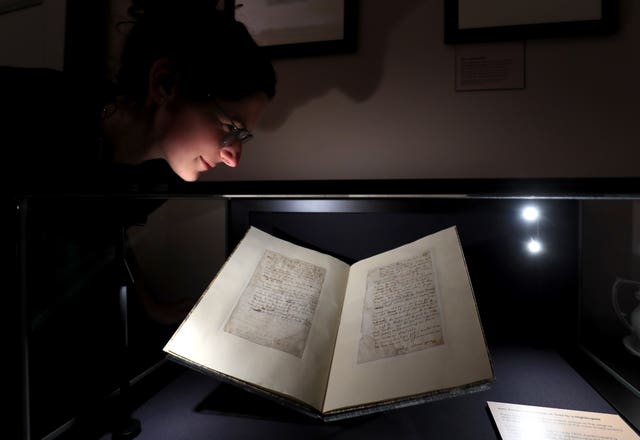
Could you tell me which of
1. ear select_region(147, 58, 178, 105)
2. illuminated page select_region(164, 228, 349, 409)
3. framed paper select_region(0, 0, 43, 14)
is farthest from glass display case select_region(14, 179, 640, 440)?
framed paper select_region(0, 0, 43, 14)

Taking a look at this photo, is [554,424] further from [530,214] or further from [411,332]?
[530,214]

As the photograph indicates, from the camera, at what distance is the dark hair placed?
2.65ft

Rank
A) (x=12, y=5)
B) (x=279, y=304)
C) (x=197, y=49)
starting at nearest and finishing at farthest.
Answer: (x=279, y=304), (x=197, y=49), (x=12, y=5)

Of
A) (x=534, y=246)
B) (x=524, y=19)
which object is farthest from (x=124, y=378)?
(x=524, y=19)

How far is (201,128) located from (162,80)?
16 centimetres

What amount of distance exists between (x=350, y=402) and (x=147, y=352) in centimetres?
65

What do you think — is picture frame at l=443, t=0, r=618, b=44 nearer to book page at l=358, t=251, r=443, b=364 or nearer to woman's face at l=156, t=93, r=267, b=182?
woman's face at l=156, t=93, r=267, b=182

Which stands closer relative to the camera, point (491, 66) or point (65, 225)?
point (65, 225)

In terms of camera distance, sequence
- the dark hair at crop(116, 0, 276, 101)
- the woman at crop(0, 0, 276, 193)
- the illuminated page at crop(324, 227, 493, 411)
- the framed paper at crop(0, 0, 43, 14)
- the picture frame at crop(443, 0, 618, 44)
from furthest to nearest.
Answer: the framed paper at crop(0, 0, 43, 14), the picture frame at crop(443, 0, 618, 44), the dark hair at crop(116, 0, 276, 101), the woman at crop(0, 0, 276, 193), the illuminated page at crop(324, 227, 493, 411)

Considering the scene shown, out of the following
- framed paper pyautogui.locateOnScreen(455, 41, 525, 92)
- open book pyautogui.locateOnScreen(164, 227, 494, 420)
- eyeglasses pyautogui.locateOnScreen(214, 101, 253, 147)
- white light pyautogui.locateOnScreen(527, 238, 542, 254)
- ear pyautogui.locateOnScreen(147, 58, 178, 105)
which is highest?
framed paper pyautogui.locateOnScreen(455, 41, 525, 92)

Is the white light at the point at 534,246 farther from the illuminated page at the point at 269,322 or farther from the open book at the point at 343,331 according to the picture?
the illuminated page at the point at 269,322

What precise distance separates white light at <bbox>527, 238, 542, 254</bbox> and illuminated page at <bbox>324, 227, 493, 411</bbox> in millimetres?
Answer: 397

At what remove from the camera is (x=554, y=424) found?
1.74 ft

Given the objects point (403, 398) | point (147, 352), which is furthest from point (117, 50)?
point (403, 398)
